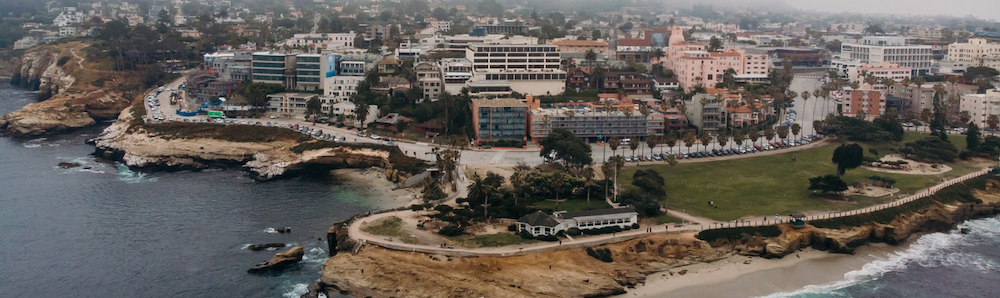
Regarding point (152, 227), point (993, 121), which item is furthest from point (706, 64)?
point (152, 227)

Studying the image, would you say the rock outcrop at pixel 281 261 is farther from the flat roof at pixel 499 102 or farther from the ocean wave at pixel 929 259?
the flat roof at pixel 499 102

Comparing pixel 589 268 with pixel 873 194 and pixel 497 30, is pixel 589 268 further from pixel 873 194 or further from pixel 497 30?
pixel 497 30

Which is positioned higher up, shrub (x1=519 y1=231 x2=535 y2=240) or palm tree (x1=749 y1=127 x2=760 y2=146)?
palm tree (x1=749 y1=127 x2=760 y2=146)

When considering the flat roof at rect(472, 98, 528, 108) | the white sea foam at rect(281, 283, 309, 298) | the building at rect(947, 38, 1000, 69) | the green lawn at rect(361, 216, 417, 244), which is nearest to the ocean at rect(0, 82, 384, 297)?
the white sea foam at rect(281, 283, 309, 298)

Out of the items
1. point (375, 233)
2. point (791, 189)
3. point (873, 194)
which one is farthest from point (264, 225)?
point (873, 194)

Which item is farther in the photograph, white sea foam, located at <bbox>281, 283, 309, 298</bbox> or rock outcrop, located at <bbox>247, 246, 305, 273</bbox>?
rock outcrop, located at <bbox>247, 246, 305, 273</bbox>

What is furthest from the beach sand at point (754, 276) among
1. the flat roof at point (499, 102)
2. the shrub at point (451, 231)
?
the flat roof at point (499, 102)

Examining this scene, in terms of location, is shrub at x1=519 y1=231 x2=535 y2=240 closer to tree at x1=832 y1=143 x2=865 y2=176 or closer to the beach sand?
the beach sand
